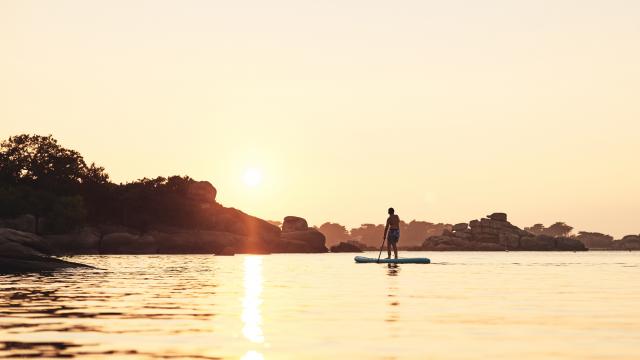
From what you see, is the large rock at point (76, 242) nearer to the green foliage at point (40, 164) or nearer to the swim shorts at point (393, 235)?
the green foliage at point (40, 164)

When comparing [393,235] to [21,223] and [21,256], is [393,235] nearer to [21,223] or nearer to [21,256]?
[21,256]

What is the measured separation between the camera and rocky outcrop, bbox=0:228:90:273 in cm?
4625

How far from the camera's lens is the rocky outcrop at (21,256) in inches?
1821

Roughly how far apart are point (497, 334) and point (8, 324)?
9.50 meters

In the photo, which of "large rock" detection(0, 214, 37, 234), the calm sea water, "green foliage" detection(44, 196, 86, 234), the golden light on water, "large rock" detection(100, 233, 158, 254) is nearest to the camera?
the calm sea water

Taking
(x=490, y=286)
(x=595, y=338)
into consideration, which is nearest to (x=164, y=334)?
(x=595, y=338)

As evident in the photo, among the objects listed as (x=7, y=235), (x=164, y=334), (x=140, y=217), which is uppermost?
(x=140, y=217)

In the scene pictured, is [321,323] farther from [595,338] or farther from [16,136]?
[16,136]

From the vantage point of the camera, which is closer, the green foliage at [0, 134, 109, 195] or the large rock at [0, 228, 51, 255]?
the large rock at [0, 228, 51, 255]

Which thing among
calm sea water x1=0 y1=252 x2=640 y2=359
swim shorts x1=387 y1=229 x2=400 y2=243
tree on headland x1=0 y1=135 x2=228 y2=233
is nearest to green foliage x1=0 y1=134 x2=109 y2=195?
tree on headland x1=0 y1=135 x2=228 y2=233

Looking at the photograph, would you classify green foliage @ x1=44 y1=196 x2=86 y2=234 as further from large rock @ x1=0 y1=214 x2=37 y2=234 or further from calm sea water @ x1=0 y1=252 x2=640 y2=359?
calm sea water @ x1=0 y1=252 x2=640 y2=359

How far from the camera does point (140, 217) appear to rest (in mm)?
191625

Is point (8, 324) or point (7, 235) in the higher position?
point (7, 235)

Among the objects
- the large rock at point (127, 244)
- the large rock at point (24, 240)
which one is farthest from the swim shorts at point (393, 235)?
the large rock at point (127, 244)
